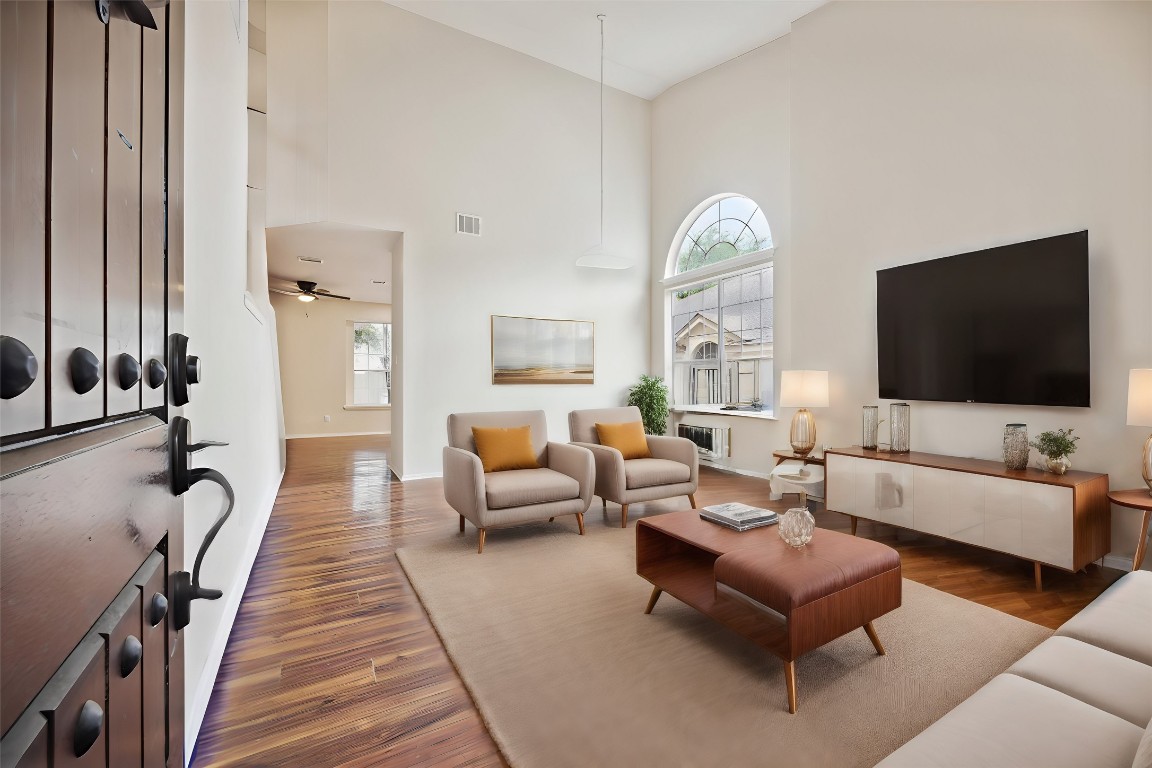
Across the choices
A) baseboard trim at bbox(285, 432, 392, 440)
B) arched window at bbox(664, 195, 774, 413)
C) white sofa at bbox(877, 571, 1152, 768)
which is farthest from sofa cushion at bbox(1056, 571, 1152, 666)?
baseboard trim at bbox(285, 432, 392, 440)

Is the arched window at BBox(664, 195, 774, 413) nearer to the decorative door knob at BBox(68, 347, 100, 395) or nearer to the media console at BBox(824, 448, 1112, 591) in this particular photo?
the media console at BBox(824, 448, 1112, 591)

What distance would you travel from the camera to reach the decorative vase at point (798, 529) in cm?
213

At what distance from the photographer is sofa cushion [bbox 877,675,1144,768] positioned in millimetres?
1001

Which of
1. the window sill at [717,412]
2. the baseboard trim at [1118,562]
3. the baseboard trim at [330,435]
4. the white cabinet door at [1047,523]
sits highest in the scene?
the window sill at [717,412]

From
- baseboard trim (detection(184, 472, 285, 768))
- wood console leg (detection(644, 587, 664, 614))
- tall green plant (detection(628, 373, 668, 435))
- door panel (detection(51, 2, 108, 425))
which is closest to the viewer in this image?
door panel (detection(51, 2, 108, 425))

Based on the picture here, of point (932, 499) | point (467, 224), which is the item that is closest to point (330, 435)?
point (467, 224)

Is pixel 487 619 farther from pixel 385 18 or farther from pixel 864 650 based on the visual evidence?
pixel 385 18

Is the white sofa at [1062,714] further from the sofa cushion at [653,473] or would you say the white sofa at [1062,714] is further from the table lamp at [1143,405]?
the sofa cushion at [653,473]

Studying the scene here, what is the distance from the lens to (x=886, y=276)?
4180mm

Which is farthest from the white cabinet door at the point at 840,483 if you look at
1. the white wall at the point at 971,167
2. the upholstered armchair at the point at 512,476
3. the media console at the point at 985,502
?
the upholstered armchair at the point at 512,476

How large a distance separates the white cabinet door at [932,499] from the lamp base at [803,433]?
1147 millimetres

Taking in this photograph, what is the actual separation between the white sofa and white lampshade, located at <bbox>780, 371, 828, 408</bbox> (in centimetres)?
298

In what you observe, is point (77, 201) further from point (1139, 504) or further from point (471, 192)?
point (471, 192)

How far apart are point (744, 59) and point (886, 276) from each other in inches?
124
